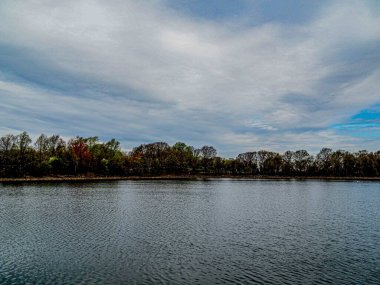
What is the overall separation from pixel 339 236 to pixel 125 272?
23.9m

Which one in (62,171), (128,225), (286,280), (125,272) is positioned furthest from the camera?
(62,171)

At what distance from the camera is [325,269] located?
24.0m

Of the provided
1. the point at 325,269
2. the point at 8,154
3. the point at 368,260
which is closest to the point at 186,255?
the point at 325,269

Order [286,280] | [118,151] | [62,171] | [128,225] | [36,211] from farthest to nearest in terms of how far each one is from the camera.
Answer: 1. [118,151]
2. [62,171]
3. [36,211]
4. [128,225]
5. [286,280]

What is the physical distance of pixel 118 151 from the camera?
199m

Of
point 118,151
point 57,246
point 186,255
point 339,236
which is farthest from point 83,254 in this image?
point 118,151

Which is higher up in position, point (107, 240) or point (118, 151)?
point (118, 151)

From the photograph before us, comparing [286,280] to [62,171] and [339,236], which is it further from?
[62,171]

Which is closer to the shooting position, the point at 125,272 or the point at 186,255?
the point at 125,272

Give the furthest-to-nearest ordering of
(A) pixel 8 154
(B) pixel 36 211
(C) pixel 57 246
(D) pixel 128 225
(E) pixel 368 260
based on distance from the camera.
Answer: (A) pixel 8 154, (B) pixel 36 211, (D) pixel 128 225, (C) pixel 57 246, (E) pixel 368 260

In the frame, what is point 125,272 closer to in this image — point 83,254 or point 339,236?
Result: point 83,254

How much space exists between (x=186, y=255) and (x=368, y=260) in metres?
14.2

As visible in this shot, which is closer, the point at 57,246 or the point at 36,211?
the point at 57,246

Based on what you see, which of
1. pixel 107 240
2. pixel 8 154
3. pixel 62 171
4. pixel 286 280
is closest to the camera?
pixel 286 280
